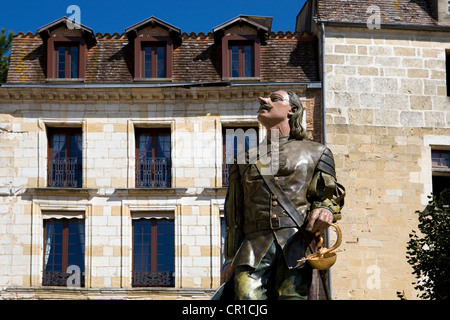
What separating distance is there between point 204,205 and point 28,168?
4333 mm

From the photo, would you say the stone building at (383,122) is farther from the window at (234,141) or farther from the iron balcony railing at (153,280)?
the iron balcony railing at (153,280)

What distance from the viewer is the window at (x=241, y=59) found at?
2650cm

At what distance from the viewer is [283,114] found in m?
10.3

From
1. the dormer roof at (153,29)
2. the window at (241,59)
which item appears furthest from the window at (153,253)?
the dormer roof at (153,29)

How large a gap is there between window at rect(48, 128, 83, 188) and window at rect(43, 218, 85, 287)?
3.13 feet

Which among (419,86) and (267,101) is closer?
(267,101)

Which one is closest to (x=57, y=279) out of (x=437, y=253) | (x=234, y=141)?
(x=234, y=141)

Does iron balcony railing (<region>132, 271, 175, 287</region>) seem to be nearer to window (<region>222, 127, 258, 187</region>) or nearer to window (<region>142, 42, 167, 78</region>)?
window (<region>222, 127, 258, 187</region>)

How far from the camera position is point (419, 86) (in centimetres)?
2650

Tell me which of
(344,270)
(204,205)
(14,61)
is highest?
(14,61)

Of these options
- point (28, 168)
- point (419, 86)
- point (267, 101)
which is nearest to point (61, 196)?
point (28, 168)

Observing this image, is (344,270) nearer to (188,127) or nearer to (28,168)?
(188,127)

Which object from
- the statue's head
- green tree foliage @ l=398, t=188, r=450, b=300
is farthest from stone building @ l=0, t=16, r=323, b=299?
the statue's head

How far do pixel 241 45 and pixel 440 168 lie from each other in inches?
224
